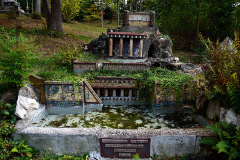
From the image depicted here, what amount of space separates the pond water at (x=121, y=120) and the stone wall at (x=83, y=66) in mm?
2230

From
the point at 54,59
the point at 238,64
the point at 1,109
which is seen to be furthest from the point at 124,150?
the point at 54,59

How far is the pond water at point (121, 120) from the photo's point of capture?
6.26m

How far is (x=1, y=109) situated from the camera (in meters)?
5.49

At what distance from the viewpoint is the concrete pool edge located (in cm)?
472

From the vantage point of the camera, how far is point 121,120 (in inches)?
263

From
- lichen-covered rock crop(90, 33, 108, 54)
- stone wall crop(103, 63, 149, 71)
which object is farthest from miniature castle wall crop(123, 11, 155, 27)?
stone wall crop(103, 63, 149, 71)

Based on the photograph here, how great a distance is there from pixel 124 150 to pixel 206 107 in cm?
314

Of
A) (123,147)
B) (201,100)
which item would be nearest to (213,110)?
(201,100)

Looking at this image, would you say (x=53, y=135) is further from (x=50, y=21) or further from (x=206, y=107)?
(x=50, y=21)

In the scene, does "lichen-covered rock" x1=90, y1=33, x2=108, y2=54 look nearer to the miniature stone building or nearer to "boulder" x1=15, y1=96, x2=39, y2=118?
"boulder" x1=15, y1=96, x2=39, y2=118

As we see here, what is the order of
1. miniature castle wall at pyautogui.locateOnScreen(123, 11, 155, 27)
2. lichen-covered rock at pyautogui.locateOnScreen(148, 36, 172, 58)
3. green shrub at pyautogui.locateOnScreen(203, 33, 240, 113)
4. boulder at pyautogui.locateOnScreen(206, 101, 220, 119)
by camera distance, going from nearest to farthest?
green shrub at pyautogui.locateOnScreen(203, 33, 240, 113) → boulder at pyautogui.locateOnScreen(206, 101, 220, 119) → lichen-covered rock at pyautogui.locateOnScreen(148, 36, 172, 58) → miniature castle wall at pyautogui.locateOnScreen(123, 11, 155, 27)

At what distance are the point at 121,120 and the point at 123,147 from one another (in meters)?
2.01

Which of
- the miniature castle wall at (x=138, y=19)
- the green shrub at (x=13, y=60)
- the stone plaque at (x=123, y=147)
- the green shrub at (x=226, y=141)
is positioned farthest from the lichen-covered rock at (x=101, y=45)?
the green shrub at (x=226, y=141)

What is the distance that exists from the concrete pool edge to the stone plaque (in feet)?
0.31
